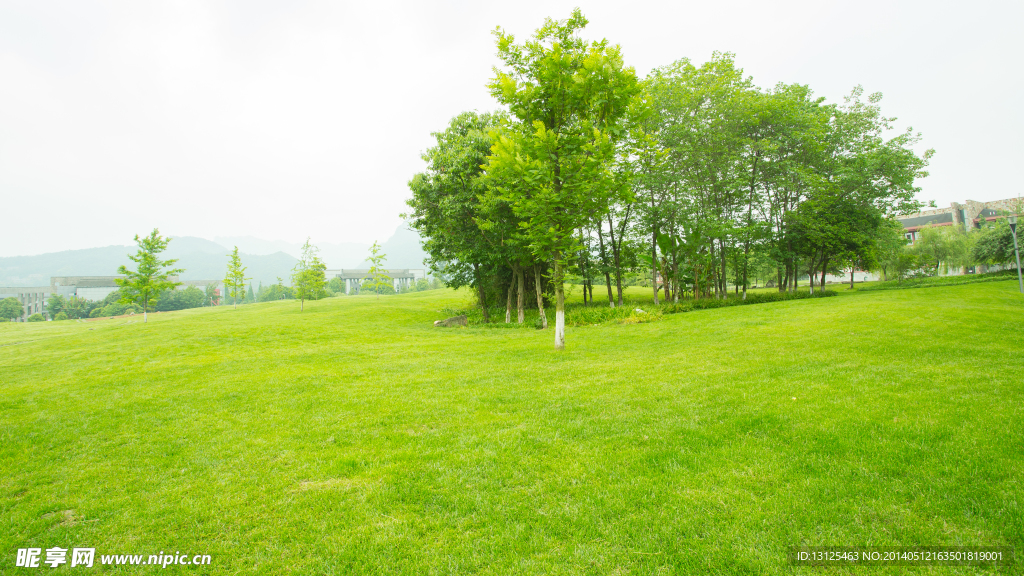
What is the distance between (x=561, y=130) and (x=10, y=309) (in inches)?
4325

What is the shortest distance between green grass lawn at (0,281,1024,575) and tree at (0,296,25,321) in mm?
97687

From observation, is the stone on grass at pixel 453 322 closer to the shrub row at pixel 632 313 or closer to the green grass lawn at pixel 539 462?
the shrub row at pixel 632 313

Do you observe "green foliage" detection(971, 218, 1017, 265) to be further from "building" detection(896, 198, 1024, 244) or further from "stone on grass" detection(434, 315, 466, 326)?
"stone on grass" detection(434, 315, 466, 326)

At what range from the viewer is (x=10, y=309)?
6806cm

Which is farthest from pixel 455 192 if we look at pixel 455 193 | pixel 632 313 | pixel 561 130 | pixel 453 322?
pixel 632 313

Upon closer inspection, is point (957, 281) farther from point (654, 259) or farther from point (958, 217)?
point (958, 217)

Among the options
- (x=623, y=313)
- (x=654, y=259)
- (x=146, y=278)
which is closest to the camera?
(x=623, y=313)

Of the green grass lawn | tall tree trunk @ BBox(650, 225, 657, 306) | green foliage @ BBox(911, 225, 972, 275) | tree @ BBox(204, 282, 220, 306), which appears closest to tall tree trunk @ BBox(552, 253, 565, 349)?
the green grass lawn

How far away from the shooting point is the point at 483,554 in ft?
9.75

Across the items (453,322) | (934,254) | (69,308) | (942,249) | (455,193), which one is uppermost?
(455,193)

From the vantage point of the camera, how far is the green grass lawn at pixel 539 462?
3033 mm

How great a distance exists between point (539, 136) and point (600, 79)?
2.85 meters

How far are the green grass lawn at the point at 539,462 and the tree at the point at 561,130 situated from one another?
494 centimetres

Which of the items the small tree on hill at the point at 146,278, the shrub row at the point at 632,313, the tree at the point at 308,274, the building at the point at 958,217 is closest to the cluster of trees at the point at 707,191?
the shrub row at the point at 632,313
